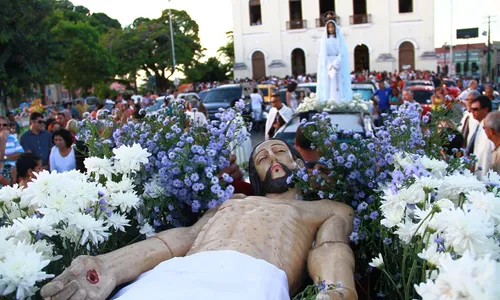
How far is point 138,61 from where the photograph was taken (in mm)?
43594

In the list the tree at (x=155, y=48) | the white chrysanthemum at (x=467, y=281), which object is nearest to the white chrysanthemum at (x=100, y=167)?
the white chrysanthemum at (x=467, y=281)

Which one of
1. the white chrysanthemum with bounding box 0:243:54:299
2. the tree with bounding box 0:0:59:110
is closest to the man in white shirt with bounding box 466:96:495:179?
the white chrysanthemum with bounding box 0:243:54:299

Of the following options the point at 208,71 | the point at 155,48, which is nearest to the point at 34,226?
the point at 155,48

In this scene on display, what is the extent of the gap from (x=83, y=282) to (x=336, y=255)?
4.41 ft

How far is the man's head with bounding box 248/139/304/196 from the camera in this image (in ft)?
12.8

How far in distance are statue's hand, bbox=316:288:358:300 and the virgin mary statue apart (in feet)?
31.8

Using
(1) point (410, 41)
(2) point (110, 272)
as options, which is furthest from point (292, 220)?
(1) point (410, 41)

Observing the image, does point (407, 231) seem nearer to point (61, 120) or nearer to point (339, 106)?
point (61, 120)

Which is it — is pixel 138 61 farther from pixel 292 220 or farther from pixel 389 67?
pixel 292 220

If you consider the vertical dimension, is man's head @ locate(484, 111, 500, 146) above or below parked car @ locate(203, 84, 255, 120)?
above

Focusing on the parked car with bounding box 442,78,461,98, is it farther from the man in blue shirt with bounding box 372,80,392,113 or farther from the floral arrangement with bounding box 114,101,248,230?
the floral arrangement with bounding box 114,101,248,230

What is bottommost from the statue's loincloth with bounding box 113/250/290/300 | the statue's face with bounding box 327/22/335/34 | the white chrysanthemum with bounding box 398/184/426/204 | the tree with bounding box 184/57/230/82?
the statue's loincloth with bounding box 113/250/290/300

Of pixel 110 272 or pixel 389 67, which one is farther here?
pixel 389 67

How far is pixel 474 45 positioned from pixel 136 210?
8442 centimetres
